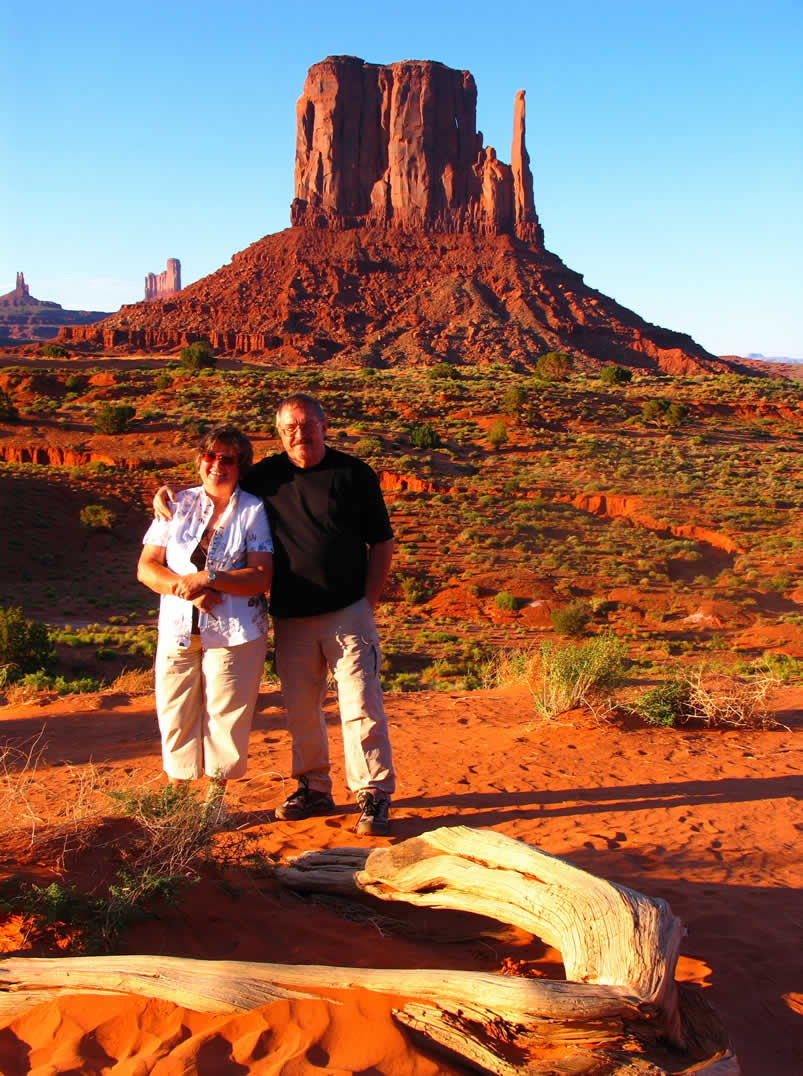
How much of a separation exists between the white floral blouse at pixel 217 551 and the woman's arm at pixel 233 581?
4 cm

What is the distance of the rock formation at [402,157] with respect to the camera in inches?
3551

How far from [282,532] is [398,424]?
27129 mm

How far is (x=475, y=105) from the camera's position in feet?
322

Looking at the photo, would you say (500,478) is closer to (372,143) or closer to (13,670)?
(13,670)

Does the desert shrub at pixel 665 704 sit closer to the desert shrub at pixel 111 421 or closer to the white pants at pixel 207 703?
the white pants at pixel 207 703

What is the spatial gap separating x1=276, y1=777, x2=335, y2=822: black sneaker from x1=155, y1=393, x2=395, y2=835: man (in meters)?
0.28

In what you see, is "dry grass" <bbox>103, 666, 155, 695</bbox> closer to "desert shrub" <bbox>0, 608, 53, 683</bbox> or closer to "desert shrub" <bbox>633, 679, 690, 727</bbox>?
"desert shrub" <bbox>0, 608, 53, 683</bbox>

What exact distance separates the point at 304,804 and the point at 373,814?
454 millimetres

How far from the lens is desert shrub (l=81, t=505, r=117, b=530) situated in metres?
22.6

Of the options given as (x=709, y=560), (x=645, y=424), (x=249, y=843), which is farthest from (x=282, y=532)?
(x=645, y=424)

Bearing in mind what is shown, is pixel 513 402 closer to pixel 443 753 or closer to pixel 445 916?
pixel 443 753

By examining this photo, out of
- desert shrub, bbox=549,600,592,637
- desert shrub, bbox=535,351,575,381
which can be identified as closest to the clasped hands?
desert shrub, bbox=549,600,592,637

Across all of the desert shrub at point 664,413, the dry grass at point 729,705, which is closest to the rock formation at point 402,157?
the desert shrub at point 664,413

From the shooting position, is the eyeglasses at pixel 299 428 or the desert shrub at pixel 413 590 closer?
the eyeglasses at pixel 299 428
